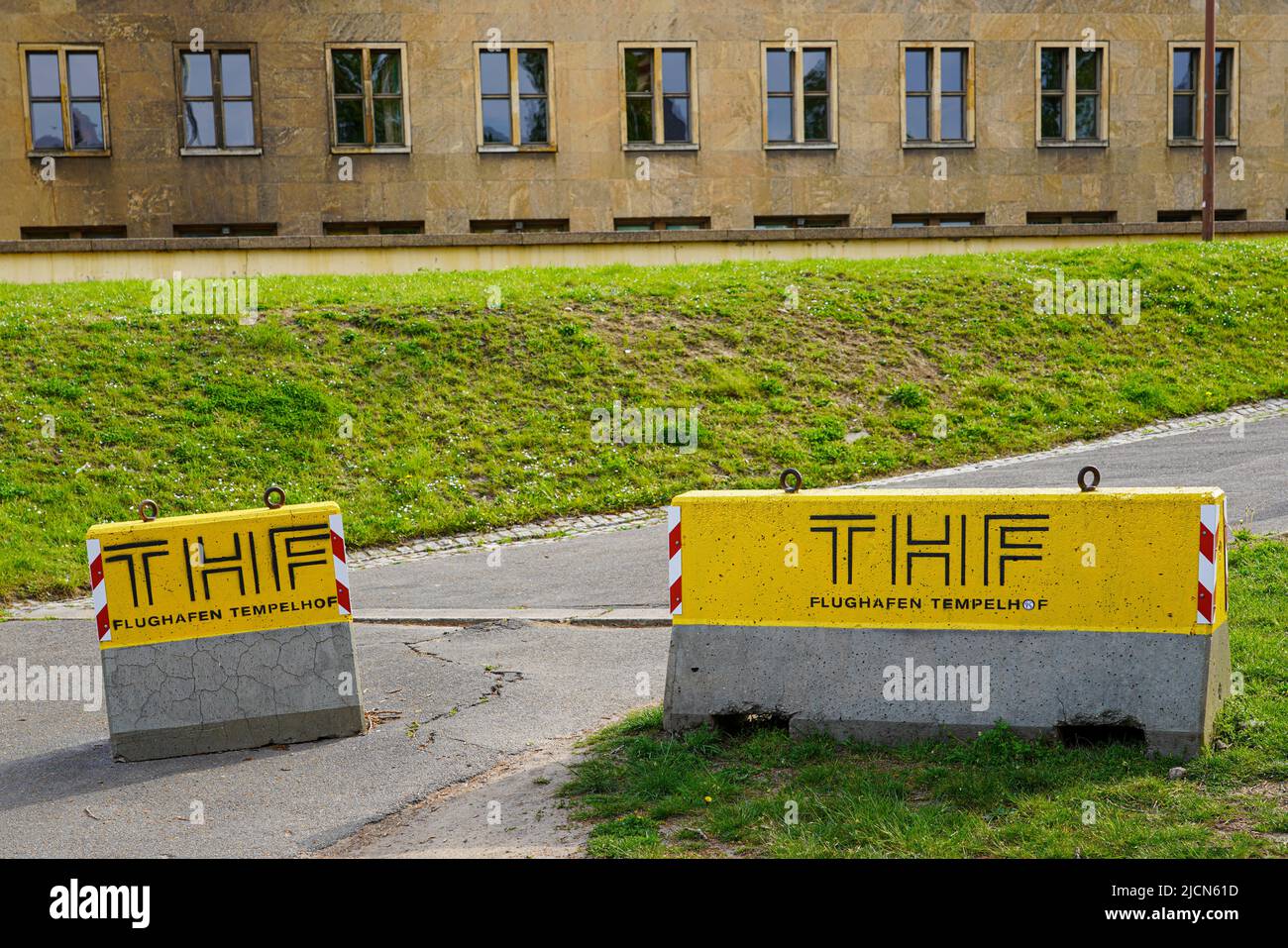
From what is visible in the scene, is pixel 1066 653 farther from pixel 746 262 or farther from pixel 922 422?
pixel 746 262

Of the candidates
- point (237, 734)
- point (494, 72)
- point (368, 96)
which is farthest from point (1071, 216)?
point (237, 734)

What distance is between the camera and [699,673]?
7.35 meters

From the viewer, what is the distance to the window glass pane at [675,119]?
110 ft

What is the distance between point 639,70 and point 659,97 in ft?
2.76

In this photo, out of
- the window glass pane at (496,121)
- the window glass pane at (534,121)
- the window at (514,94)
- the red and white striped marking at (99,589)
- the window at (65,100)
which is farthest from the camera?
the window glass pane at (534,121)

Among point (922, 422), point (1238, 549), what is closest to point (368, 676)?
point (1238, 549)

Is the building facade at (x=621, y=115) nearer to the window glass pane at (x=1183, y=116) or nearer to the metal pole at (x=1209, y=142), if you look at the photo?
the window glass pane at (x=1183, y=116)

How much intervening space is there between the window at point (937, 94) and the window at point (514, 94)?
911 cm

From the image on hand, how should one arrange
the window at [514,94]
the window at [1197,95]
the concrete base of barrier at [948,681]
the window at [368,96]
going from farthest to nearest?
the window at [1197,95] < the window at [514,94] < the window at [368,96] < the concrete base of barrier at [948,681]

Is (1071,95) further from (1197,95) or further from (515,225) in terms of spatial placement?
(515,225)

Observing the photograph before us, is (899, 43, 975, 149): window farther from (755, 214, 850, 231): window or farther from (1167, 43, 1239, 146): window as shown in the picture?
(1167, 43, 1239, 146): window

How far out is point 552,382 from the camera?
774 inches

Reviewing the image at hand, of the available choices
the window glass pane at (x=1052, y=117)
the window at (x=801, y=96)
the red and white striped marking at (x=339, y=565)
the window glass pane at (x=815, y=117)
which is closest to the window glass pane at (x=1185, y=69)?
the window glass pane at (x=1052, y=117)
